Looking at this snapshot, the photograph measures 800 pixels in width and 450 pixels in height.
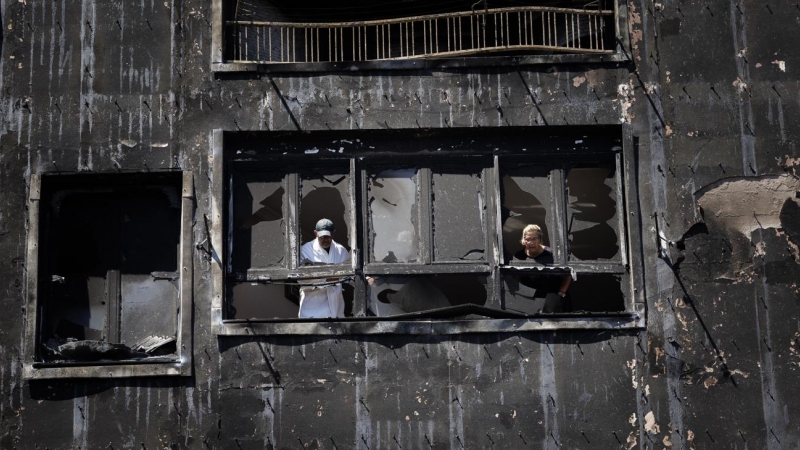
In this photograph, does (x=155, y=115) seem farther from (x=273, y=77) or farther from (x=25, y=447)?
(x=25, y=447)

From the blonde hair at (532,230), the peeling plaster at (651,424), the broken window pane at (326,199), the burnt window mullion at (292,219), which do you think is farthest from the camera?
the broken window pane at (326,199)

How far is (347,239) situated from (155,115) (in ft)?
8.02

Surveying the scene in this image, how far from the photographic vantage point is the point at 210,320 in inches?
472

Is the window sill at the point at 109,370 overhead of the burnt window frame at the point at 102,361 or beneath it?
beneath

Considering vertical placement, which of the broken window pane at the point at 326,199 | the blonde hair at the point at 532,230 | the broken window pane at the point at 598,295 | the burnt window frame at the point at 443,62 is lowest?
the broken window pane at the point at 598,295

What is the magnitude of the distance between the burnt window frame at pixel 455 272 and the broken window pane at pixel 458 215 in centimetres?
11

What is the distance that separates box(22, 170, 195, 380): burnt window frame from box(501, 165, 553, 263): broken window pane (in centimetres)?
335

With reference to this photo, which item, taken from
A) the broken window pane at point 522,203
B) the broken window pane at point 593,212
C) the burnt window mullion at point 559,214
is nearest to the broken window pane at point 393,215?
the broken window pane at point 522,203

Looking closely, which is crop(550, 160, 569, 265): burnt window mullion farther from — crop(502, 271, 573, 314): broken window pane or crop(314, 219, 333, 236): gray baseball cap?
crop(314, 219, 333, 236): gray baseball cap

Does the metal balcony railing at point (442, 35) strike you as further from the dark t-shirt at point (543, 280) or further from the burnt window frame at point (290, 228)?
the dark t-shirt at point (543, 280)

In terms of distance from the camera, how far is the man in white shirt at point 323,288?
12.3 metres

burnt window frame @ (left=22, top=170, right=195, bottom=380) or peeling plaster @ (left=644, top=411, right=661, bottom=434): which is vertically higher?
burnt window frame @ (left=22, top=170, right=195, bottom=380)

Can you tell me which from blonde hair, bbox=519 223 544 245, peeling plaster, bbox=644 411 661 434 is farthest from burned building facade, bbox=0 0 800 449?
blonde hair, bbox=519 223 544 245

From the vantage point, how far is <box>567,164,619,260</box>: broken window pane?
12.4 m
